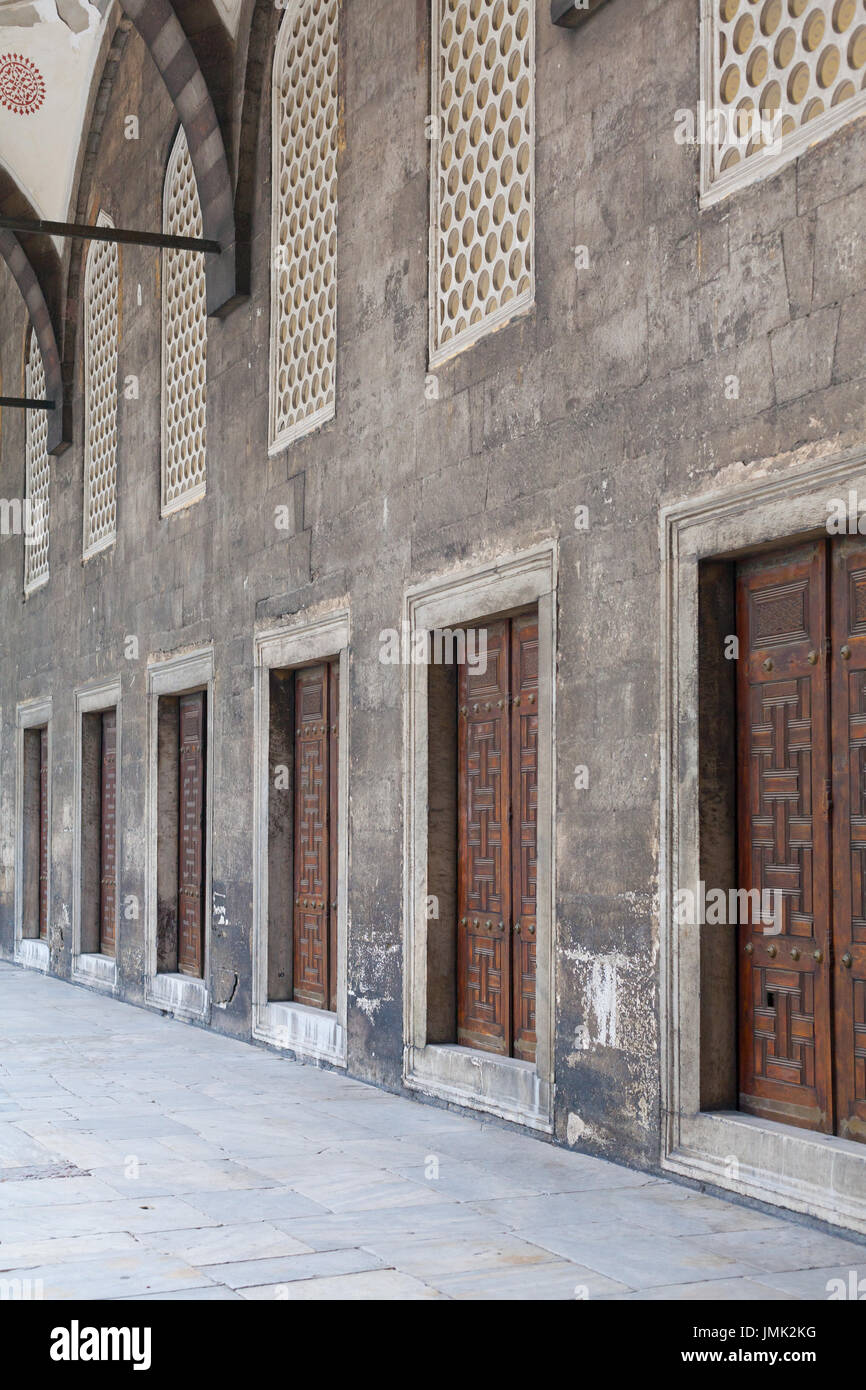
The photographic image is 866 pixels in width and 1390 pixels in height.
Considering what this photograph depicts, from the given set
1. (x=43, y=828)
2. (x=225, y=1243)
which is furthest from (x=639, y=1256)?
(x=43, y=828)

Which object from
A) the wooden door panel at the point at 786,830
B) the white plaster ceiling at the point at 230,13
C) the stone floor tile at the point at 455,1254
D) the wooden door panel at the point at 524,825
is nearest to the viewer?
the stone floor tile at the point at 455,1254

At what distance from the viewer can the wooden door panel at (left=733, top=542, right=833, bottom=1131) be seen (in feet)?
17.5

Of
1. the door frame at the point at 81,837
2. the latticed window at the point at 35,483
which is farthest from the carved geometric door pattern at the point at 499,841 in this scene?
the latticed window at the point at 35,483

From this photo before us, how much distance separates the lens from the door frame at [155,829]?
10.9 m

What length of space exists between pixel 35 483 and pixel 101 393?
124 inches

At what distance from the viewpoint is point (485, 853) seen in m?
7.47

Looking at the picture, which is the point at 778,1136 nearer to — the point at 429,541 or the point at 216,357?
the point at 429,541

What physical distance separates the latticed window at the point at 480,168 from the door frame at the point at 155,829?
13.0 feet

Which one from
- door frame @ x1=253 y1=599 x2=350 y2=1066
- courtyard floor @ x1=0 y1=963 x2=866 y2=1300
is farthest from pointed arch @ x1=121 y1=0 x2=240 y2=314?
courtyard floor @ x1=0 y1=963 x2=866 y2=1300

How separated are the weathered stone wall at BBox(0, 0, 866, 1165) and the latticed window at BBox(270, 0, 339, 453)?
20cm

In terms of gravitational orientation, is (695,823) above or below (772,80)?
below

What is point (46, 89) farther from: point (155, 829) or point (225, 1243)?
point (225, 1243)

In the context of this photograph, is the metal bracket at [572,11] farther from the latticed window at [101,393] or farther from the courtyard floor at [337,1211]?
the latticed window at [101,393]

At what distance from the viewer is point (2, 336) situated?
59.5ft
